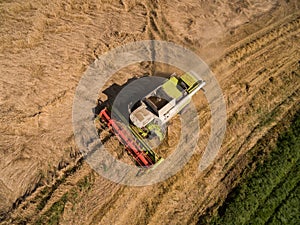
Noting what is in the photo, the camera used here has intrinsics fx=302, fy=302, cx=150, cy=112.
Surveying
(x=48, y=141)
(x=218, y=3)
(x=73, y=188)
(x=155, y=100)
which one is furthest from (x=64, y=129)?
(x=218, y=3)

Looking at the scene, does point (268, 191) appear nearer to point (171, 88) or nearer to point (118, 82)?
point (171, 88)

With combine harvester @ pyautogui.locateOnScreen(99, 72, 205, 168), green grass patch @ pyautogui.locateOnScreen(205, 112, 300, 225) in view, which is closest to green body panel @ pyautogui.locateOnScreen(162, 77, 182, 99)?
combine harvester @ pyautogui.locateOnScreen(99, 72, 205, 168)

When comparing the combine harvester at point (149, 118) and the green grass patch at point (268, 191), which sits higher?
the combine harvester at point (149, 118)

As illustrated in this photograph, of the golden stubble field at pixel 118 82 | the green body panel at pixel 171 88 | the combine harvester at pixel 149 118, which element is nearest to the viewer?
the golden stubble field at pixel 118 82

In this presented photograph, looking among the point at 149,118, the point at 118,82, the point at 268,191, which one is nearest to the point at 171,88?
the point at 149,118

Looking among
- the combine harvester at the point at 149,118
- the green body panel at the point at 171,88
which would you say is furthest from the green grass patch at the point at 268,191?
the green body panel at the point at 171,88

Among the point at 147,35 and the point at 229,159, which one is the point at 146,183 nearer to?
the point at 229,159

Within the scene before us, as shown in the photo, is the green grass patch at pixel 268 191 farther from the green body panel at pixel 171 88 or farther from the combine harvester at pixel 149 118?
the green body panel at pixel 171 88
